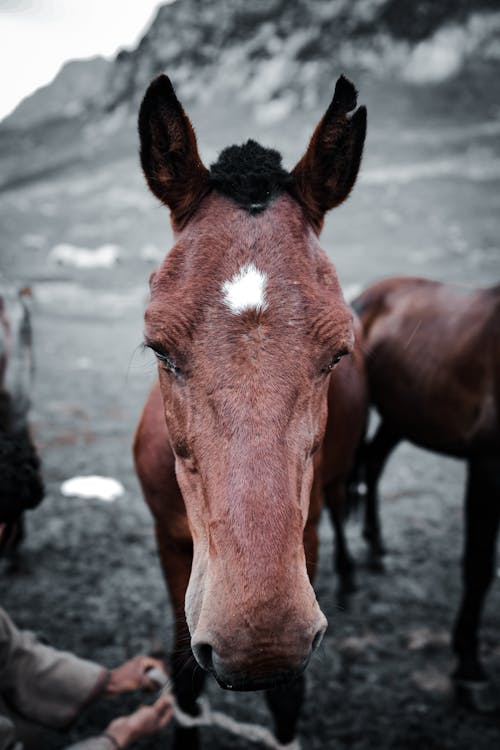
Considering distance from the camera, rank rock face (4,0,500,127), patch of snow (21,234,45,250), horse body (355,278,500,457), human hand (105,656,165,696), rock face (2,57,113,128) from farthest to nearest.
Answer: patch of snow (21,234,45,250), rock face (4,0,500,127), rock face (2,57,113,128), horse body (355,278,500,457), human hand (105,656,165,696)

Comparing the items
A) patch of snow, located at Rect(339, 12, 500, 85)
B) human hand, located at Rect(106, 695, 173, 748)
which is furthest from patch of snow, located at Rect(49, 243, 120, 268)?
human hand, located at Rect(106, 695, 173, 748)

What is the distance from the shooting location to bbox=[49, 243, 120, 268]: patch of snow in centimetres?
965

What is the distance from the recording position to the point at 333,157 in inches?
65.0

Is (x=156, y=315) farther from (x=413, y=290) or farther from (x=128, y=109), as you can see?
(x=128, y=109)

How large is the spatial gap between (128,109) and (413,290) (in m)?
5.86

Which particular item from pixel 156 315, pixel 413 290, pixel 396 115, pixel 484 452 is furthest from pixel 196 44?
pixel 156 315

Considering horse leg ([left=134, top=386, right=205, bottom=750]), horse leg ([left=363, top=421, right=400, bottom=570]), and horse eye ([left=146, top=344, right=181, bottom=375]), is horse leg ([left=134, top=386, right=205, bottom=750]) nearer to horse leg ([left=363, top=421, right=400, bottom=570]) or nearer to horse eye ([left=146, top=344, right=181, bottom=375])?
horse eye ([left=146, top=344, right=181, bottom=375])

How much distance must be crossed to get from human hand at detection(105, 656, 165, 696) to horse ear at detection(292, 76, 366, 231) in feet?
7.12

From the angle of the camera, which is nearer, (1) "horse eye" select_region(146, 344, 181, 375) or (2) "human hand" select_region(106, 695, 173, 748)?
(1) "horse eye" select_region(146, 344, 181, 375)

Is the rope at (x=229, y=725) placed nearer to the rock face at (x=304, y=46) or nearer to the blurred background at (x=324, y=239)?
the blurred background at (x=324, y=239)

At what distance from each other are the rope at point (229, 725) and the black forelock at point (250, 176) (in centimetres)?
199

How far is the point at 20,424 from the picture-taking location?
371 cm

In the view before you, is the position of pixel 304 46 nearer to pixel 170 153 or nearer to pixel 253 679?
pixel 170 153

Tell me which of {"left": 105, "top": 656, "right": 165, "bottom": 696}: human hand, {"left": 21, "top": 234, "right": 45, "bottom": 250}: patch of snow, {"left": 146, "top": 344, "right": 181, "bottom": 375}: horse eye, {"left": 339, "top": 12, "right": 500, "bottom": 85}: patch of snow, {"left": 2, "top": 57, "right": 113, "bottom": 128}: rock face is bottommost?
{"left": 105, "top": 656, "right": 165, "bottom": 696}: human hand
